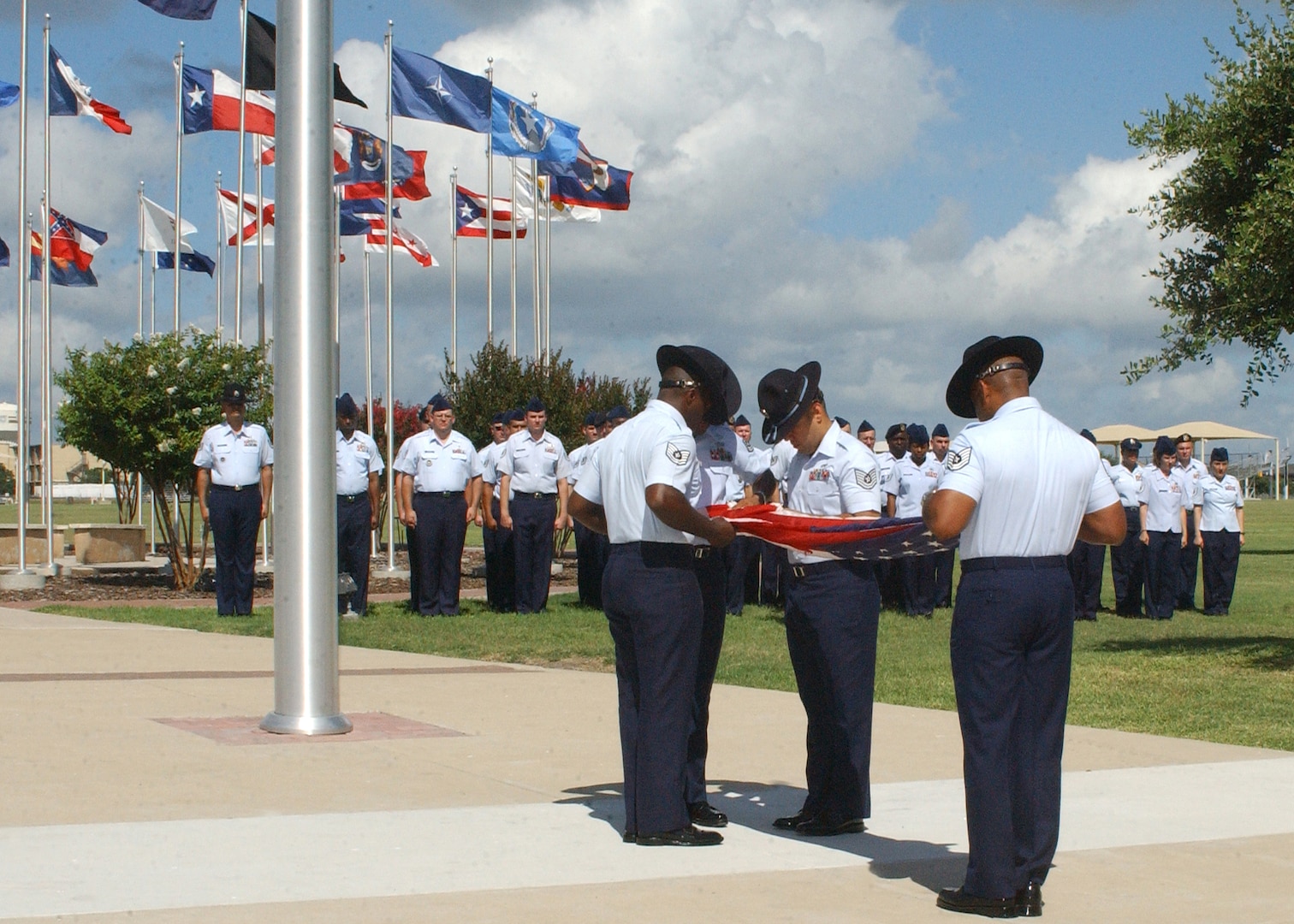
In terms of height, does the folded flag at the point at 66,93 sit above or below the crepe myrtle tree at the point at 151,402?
above

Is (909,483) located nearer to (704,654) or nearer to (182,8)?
(182,8)

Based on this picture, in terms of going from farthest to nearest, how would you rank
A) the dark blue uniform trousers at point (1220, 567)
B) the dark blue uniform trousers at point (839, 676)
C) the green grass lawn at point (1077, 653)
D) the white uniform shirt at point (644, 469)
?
the dark blue uniform trousers at point (1220, 567) < the green grass lawn at point (1077, 653) < the dark blue uniform trousers at point (839, 676) < the white uniform shirt at point (644, 469)

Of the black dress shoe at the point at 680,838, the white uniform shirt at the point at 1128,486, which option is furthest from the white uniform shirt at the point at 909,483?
the black dress shoe at the point at 680,838

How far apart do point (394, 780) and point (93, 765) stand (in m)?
1.42

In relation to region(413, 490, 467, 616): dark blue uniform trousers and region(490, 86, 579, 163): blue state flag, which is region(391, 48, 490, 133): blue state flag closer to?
region(490, 86, 579, 163): blue state flag

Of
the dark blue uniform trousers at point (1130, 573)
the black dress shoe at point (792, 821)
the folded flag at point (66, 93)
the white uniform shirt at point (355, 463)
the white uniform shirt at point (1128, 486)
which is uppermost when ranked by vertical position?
the folded flag at point (66, 93)

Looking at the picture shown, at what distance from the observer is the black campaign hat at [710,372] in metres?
6.50

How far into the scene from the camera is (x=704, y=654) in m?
6.77

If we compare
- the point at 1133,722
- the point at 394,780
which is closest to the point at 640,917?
the point at 394,780

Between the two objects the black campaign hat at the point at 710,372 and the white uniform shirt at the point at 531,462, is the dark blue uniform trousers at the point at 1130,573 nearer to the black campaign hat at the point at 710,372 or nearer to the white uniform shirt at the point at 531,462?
the white uniform shirt at the point at 531,462

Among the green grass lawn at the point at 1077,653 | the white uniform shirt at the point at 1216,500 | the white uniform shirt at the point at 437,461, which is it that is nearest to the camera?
the green grass lawn at the point at 1077,653

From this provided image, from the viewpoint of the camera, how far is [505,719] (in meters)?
9.35

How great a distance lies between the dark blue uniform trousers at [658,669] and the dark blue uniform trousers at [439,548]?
1000 centimetres

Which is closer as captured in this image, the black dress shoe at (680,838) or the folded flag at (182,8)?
the black dress shoe at (680,838)
